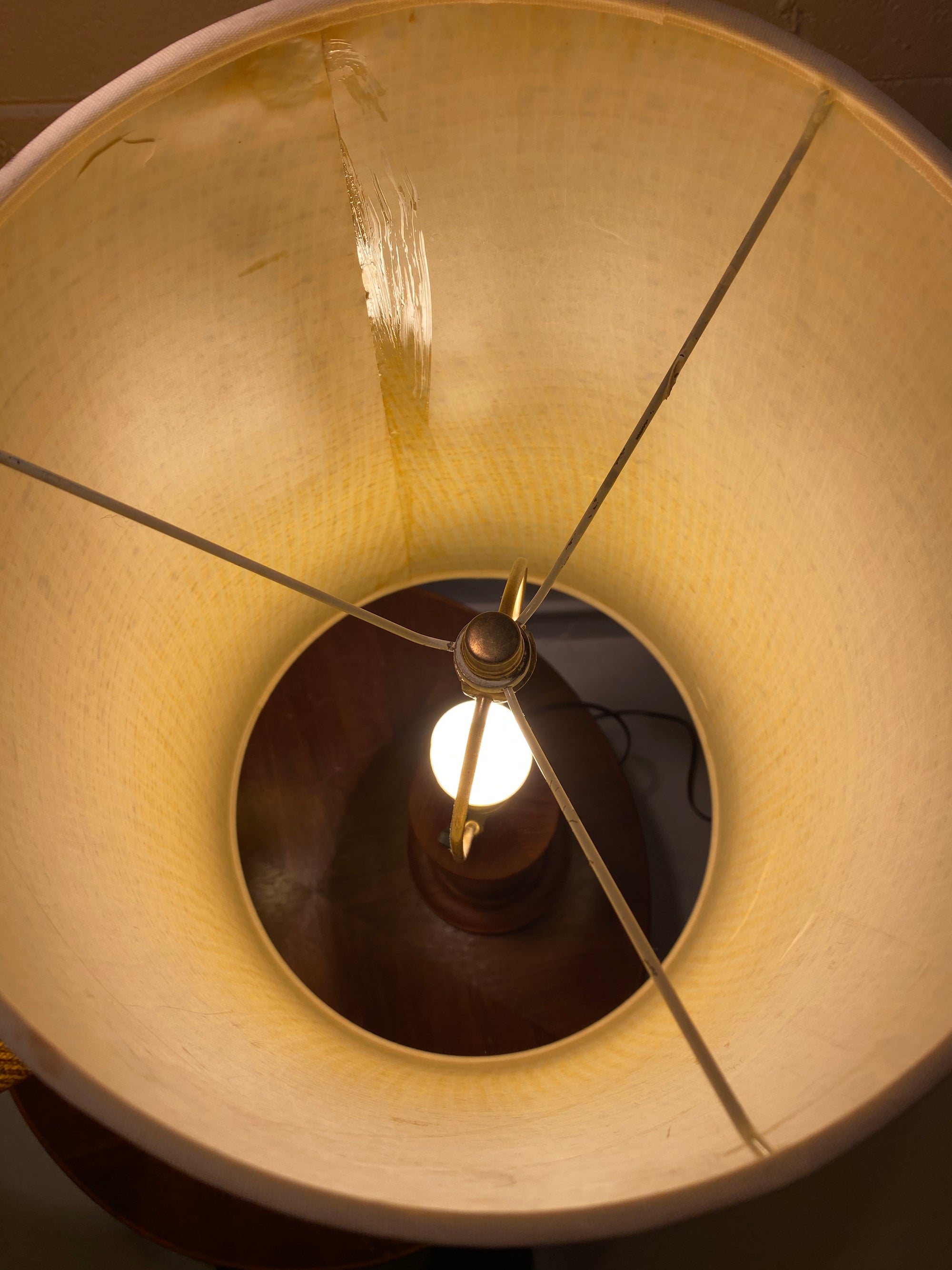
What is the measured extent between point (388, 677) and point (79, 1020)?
0.53 meters

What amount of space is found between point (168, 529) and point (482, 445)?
265mm

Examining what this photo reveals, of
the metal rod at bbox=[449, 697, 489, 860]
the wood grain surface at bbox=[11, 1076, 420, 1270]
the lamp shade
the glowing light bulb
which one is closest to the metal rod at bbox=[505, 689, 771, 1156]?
the lamp shade

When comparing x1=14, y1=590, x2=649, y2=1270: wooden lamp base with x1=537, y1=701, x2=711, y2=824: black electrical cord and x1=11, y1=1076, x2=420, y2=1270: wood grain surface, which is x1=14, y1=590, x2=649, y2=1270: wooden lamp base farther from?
x1=537, y1=701, x2=711, y2=824: black electrical cord

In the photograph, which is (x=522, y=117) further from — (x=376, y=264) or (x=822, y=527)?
(x=822, y=527)

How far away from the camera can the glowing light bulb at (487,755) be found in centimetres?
64

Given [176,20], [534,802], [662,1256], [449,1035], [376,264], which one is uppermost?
[176,20]

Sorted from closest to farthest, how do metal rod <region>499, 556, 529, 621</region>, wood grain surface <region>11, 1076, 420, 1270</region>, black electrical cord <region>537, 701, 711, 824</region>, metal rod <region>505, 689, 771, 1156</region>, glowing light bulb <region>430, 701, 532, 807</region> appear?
1. metal rod <region>505, 689, 771, 1156</region>
2. metal rod <region>499, 556, 529, 621</region>
3. glowing light bulb <region>430, 701, 532, 807</region>
4. wood grain surface <region>11, 1076, 420, 1270</region>
5. black electrical cord <region>537, 701, 711, 824</region>

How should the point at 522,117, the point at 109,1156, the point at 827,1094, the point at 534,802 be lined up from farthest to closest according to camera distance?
the point at 109,1156, the point at 534,802, the point at 522,117, the point at 827,1094

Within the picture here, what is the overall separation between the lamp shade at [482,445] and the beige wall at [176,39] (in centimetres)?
41

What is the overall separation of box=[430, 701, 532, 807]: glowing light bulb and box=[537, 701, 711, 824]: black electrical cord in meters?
0.46

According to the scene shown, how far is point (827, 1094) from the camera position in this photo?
0.31 metres

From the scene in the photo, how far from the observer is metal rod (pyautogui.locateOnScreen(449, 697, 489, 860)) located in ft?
1.66

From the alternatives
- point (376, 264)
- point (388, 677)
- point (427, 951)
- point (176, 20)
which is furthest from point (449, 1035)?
point (176, 20)

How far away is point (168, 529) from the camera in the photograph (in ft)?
1.28
